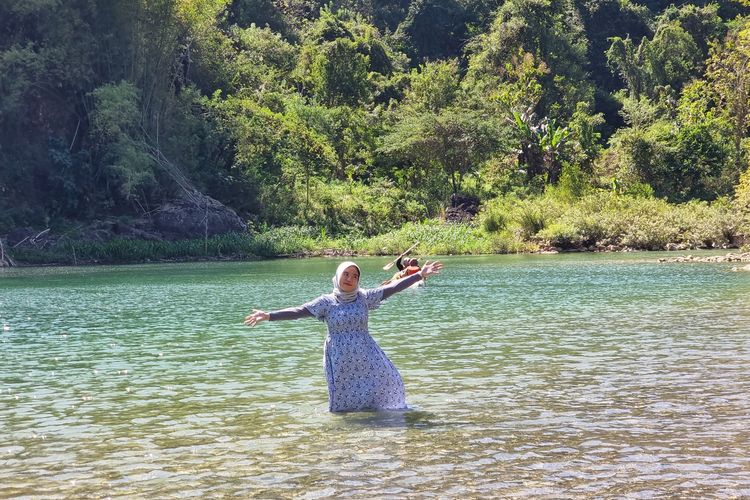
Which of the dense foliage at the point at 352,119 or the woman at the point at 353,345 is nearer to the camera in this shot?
the woman at the point at 353,345

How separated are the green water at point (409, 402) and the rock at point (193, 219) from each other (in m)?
33.5

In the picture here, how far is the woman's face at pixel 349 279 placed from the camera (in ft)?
35.4

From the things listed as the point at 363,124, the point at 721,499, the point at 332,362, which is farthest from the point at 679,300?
the point at 363,124

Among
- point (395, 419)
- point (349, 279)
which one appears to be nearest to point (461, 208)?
point (395, 419)

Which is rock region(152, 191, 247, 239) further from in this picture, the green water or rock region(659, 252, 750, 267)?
the green water

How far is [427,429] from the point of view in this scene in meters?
10.6

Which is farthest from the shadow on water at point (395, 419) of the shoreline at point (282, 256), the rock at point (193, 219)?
the rock at point (193, 219)

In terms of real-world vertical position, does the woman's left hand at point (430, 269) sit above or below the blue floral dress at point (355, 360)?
above

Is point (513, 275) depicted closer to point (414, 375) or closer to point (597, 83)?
point (414, 375)

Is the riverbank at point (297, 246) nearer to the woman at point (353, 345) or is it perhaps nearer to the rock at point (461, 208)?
the rock at point (461, 208)

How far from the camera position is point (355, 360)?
36.9ft

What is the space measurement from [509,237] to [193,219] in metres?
18.9

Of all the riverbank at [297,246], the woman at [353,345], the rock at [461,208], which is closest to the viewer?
the woman at [353,345]

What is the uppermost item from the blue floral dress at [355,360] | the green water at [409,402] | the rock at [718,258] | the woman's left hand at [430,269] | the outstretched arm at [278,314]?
the woman's left hand at [430,269]
